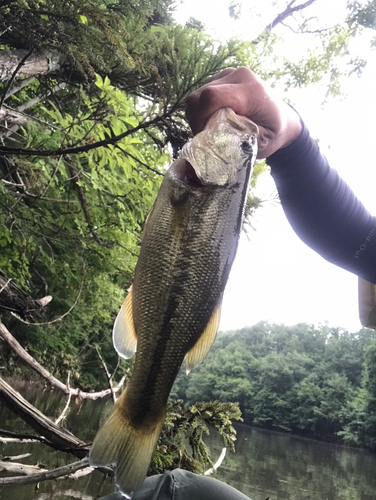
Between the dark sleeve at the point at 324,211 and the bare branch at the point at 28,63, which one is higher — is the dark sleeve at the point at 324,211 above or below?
below

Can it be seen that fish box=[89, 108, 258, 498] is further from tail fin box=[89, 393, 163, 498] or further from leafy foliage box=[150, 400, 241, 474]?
leafy foliage box=[150, 400, 241, 474]

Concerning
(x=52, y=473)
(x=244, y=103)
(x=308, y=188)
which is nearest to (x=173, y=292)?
(x=244, y=103)

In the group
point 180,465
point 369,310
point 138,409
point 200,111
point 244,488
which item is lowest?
point 244,488

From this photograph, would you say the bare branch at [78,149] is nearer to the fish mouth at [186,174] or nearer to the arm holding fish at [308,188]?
the arm holding fish at [308,188]

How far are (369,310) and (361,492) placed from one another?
21787mm

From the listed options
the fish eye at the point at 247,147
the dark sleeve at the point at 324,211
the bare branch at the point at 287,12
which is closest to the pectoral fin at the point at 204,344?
the fish eye at the point at 247,147

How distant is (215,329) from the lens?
1.58 metres

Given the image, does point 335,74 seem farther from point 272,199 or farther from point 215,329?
point 215,329

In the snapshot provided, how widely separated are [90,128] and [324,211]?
2322 mm

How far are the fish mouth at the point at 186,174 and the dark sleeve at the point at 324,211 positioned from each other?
0.62 metres

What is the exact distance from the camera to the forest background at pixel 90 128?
3373 millimetres

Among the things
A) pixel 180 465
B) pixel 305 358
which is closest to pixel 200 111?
pixel 180 465

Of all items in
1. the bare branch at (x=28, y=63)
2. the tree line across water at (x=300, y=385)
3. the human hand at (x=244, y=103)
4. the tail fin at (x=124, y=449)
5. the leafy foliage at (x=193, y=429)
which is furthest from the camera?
the tree line across water at (x=300, y=385)

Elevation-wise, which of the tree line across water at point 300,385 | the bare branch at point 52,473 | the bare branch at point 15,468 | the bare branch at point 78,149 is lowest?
the bare branch at point 15,468
